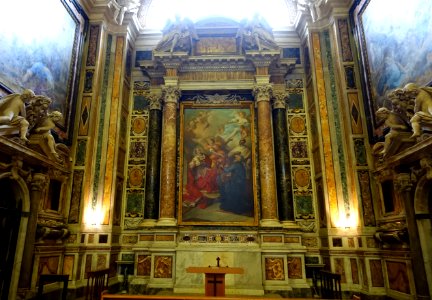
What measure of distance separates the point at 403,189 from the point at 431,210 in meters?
0.68

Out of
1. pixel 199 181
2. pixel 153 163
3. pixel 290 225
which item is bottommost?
pixel 290 225

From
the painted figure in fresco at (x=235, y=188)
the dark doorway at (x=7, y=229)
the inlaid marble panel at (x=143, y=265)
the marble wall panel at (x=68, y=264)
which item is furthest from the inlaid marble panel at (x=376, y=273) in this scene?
the dark doorway at (x=7, y=229)

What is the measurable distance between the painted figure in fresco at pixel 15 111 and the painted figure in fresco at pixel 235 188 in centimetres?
611

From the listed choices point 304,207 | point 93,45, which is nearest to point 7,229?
point 93,45

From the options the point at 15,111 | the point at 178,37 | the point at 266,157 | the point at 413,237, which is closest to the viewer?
the point at 15,111

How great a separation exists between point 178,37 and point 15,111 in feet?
21.6

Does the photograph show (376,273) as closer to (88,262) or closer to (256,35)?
(88,262)

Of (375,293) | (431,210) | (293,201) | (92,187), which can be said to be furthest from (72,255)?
(431,210)

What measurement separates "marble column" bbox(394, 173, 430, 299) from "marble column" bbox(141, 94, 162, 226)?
7.19m

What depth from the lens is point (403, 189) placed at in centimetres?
757

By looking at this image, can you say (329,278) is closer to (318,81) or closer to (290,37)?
(318,81)

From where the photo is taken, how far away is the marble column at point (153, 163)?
11008 mm

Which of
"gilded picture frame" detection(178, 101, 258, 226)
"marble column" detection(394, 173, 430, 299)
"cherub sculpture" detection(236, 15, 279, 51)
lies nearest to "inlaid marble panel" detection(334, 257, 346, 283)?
"marble column" detection(394, 173, 430, 299)

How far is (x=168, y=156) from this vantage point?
1122 cm
